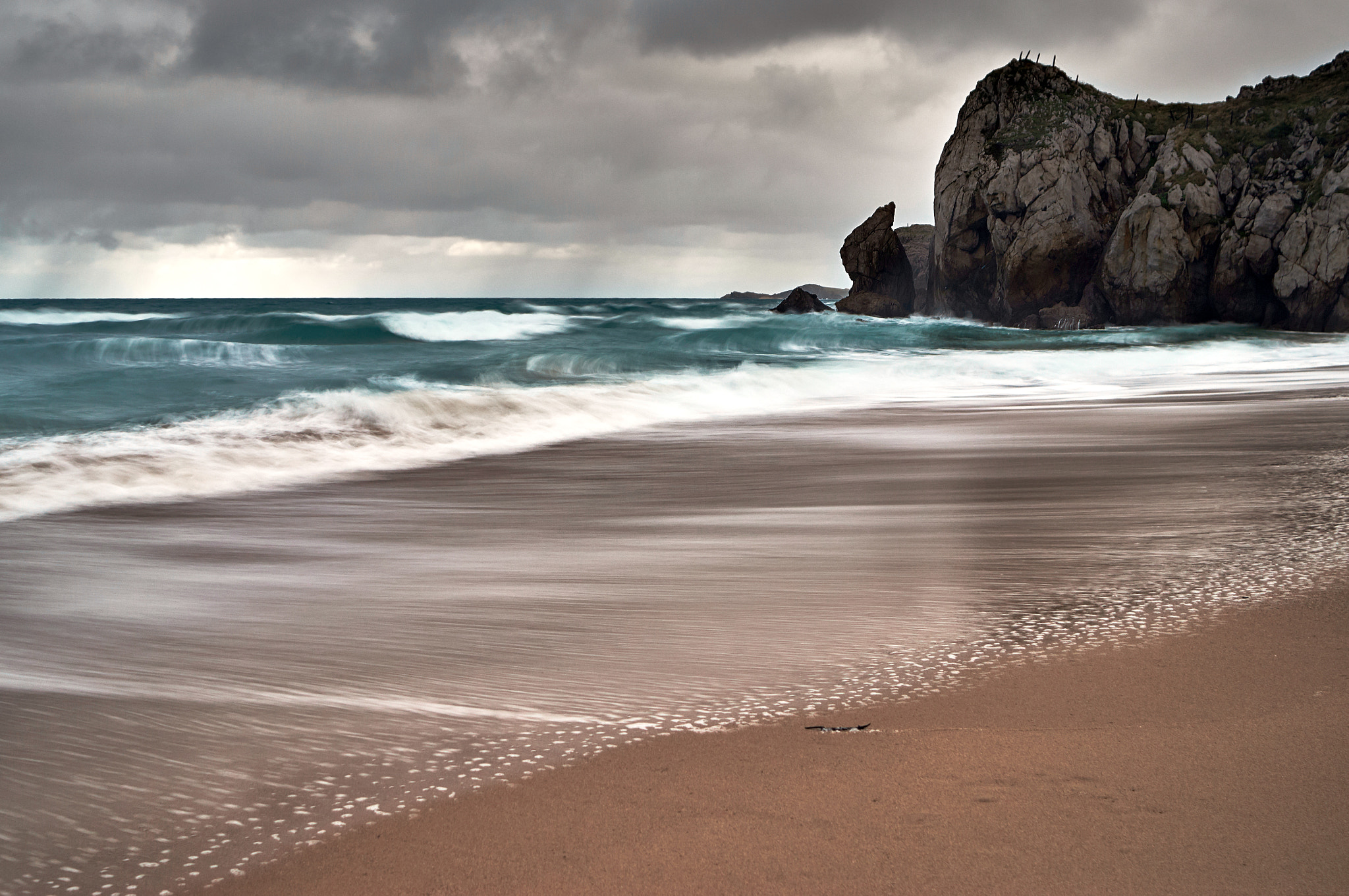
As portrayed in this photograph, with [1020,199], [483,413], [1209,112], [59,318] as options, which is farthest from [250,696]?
[59,318]

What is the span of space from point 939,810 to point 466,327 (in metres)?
39.3

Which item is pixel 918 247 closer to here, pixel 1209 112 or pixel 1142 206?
pixel 1209 112

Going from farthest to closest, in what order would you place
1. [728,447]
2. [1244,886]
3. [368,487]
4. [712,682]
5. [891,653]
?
1. [728,447]
2. [368,487]
3. [891,653]
4. [712,682]
5. [1244,886]

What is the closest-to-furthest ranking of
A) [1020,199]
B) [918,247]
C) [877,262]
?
1. [1020,199]
2. [877,262]
3. [918,247]

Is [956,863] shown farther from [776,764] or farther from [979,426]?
[979,426]

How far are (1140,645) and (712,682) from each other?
1.17 meters

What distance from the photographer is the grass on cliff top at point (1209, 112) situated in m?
39.2

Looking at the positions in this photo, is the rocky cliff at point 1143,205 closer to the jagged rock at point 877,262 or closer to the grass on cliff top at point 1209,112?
the grass on cliff top at point 1209,112

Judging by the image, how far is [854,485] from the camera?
237 inches

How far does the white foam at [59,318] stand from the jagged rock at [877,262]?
1451 inches

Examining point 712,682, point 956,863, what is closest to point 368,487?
point 712,682

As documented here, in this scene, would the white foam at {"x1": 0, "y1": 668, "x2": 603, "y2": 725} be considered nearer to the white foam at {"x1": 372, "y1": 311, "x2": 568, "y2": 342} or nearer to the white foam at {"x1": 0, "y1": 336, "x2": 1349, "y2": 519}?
the white foam at {"x1": 0, "y1": 336, "x2": 1349, "y2": 519}

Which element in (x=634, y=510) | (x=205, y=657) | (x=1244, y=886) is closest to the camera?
(x=1244, y=886)

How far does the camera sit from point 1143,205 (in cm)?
3806
